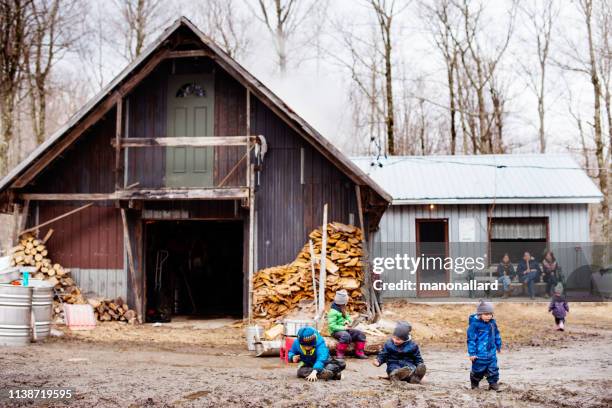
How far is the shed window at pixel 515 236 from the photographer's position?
22.7 metres

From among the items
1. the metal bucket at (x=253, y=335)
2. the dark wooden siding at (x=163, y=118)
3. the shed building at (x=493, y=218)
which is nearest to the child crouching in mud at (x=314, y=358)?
the metal bucket at (x=253, y=335)

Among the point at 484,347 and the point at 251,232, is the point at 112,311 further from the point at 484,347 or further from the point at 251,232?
the point at 484,347

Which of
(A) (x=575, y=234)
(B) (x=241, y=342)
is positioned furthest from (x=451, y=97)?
(B) (x=241, y=342)

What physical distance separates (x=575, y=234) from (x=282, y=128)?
37.6 feet

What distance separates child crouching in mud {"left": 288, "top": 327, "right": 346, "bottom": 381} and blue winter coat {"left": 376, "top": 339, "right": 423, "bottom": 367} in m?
0.69

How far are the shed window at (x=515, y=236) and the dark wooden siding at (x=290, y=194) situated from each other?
324 inches

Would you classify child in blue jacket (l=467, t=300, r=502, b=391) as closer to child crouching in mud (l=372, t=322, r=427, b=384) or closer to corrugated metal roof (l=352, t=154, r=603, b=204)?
child crouching in mud (l=372, t=322, r=427, b=384)

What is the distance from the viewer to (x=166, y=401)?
848 cm

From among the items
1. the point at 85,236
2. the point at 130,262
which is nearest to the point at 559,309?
the point at 130,262

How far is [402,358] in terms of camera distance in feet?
33.1

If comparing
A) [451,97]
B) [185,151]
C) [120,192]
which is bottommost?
[120,192]

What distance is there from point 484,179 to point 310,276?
1037cm

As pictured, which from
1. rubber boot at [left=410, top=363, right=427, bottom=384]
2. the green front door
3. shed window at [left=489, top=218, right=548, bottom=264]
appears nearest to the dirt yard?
rubber boot at [left=410, top=363, right=427, bottom=384]

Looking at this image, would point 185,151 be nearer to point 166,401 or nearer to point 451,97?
point 166,401
